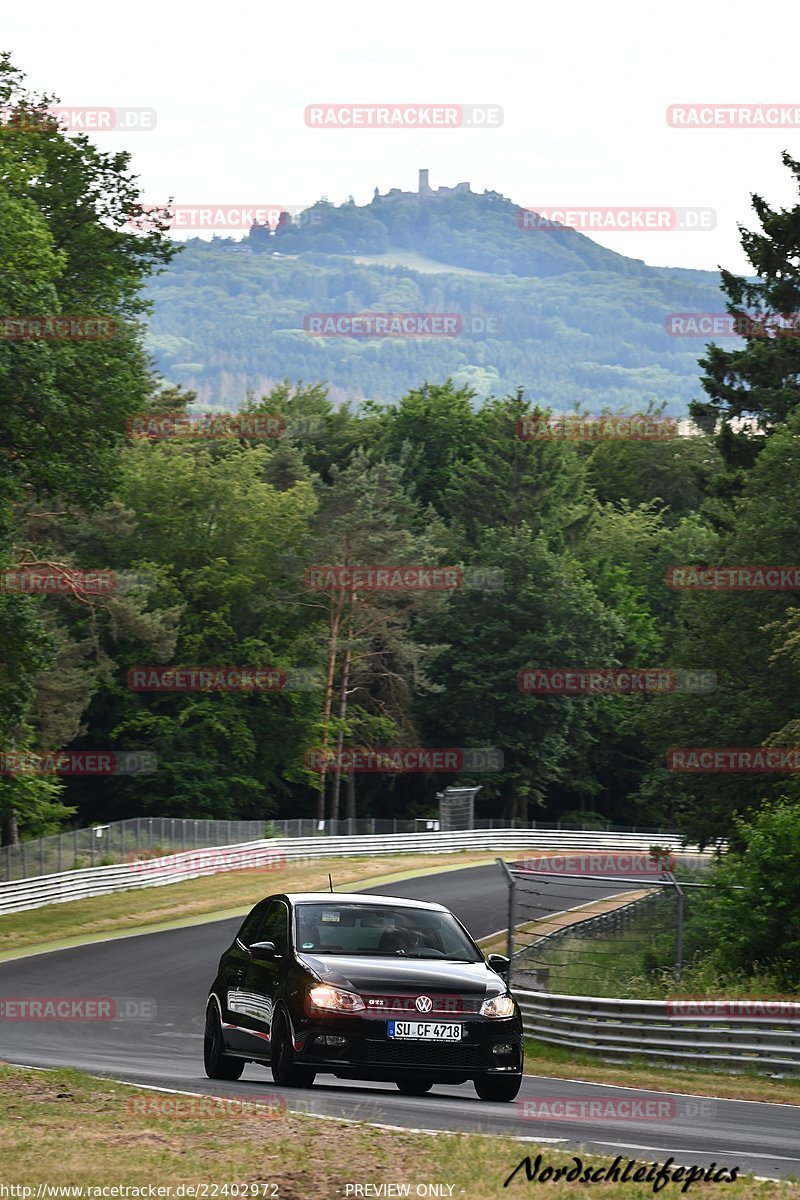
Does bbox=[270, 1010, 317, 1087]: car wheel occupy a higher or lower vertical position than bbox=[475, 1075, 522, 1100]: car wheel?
higher

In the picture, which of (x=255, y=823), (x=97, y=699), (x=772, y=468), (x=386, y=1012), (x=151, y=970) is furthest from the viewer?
(x=97, y=699)

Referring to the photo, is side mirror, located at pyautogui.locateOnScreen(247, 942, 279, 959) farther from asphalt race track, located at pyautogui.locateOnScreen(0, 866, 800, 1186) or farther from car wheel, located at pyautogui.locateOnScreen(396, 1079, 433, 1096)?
car wheel, located at pyautogui.locateOnScreen(396, 1079, 433, 1096)

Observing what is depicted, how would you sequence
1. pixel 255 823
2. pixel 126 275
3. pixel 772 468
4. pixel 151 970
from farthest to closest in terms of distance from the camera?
pixel 255 823, pixel 772 468, pixel 126 275, pixel 151 970

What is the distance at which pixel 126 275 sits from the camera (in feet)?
139

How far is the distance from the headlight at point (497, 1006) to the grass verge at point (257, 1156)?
2088 millimetres

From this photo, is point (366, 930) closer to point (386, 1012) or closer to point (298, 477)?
point (386, 1012)

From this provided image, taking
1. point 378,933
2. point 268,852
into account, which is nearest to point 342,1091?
point 378,933

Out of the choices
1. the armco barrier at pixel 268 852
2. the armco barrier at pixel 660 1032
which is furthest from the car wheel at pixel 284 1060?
the armco barrier at pixel 268 852

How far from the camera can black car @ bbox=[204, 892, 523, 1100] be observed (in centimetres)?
1288

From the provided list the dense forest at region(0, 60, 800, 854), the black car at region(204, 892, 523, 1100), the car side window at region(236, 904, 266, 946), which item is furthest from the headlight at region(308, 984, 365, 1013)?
the dense forest at region(0, 60, 800, 854)

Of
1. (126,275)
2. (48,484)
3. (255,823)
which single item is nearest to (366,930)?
(48,484)

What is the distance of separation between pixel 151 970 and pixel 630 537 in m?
69.3

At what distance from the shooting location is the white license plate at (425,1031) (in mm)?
12852

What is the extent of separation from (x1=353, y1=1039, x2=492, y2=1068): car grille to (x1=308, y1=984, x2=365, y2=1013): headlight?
0.90 feet
